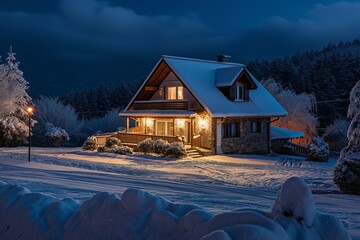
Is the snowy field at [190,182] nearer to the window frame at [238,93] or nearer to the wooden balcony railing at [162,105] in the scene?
the wooden balcony railing at [162,105]

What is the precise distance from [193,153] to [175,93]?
5667 millimetres

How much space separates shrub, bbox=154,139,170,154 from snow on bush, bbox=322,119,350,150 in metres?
23.3

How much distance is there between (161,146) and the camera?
24609 millimetres

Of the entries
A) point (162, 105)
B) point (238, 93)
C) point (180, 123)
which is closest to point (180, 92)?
point (162, 105)

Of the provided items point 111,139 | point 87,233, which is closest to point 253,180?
point 87,233

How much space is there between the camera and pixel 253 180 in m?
15.9

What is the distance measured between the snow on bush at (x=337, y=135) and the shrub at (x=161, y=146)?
23307mm

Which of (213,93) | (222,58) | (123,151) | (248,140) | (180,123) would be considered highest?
(222,58)

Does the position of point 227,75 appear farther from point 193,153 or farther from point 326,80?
point 326,80

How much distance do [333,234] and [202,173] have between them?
1489 cm

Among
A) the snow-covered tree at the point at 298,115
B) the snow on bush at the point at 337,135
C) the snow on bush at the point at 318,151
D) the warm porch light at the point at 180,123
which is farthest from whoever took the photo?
the snow-covered tree at the point at 298,115

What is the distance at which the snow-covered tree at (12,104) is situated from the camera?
32.2 m

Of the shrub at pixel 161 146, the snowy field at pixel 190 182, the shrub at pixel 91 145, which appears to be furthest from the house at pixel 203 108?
the snowy field at pixel 190 182

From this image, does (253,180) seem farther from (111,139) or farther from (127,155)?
(111,139)
